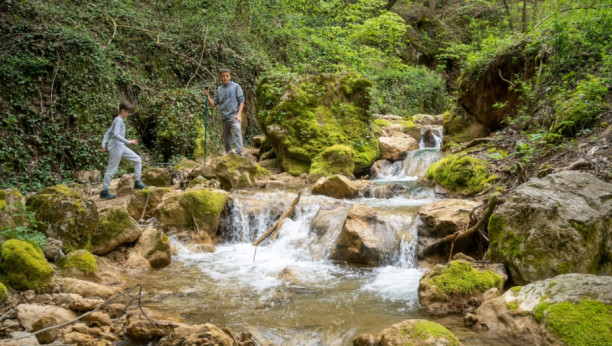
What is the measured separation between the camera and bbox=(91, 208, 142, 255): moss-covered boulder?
18.0 feet

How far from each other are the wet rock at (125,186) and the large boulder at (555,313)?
7.18m

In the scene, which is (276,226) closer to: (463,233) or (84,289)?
(463,233)

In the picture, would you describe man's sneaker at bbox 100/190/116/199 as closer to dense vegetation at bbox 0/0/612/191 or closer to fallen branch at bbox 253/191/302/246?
dense vegetation at bbox 0/0/612/191

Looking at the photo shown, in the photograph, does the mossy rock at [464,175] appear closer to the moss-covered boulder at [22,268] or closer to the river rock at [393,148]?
the river rock at [393,148]

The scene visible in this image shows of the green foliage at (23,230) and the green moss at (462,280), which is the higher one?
the green foliage at (23,230)

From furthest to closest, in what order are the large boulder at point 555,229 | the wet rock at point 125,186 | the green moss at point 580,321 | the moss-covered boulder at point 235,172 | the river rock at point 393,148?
the river rock at point 393,148
the moss-covered boulder at point 235,172
the wet rock at point 125,186
the large boulder at point 555,229
the green moss at point 580,321

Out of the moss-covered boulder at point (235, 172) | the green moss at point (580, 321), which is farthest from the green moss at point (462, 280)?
the moss-covered boulder at point (235, 172)

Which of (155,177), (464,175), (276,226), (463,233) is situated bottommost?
(276,226)

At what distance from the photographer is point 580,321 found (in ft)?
9.57

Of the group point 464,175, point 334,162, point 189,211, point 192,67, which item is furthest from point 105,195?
point 192,67

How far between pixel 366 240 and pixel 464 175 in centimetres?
308

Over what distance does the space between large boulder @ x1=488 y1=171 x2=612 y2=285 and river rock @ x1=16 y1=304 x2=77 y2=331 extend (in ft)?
14.6

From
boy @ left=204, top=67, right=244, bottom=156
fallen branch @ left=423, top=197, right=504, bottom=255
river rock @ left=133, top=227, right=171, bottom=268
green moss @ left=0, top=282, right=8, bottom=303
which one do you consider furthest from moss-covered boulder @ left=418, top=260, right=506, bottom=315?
boy @ left=204, top=67, right=244, bottom=156

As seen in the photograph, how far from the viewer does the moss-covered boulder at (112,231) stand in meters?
5.48
